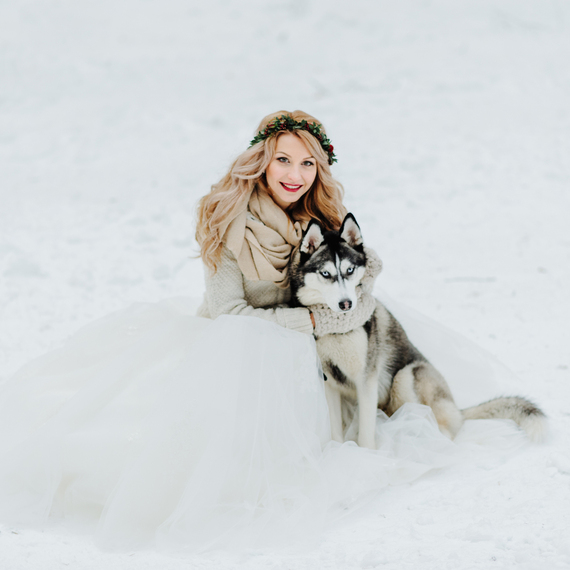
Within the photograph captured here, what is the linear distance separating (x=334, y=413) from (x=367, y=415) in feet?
0.73

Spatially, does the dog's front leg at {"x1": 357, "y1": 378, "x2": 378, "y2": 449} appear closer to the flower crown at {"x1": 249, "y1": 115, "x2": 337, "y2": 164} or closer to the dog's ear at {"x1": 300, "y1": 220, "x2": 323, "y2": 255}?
the dog's ear at {"x1": 300, "y1": 220, "x2": 323, "y2": 255}

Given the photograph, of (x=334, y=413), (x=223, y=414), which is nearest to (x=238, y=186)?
(x=223, y=414)

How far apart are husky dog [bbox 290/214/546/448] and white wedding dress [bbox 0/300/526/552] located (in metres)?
0.17

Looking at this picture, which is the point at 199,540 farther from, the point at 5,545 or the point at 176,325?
the point at 176,325

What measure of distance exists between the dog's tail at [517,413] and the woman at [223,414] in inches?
18.0

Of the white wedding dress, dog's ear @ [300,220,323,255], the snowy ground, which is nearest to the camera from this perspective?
the white wedding dress

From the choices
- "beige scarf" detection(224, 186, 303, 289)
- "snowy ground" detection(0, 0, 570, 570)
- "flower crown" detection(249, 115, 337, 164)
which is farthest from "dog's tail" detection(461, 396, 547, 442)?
"flower crown" detection(249, 115, 337, 164)

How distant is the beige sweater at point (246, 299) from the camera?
2865 millimetres

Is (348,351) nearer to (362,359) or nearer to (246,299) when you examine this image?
(362,359)

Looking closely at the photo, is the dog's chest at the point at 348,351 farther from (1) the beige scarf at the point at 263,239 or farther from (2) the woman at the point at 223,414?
(1) the beige scarf at the point at 263,239

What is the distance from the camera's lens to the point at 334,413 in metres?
3.09

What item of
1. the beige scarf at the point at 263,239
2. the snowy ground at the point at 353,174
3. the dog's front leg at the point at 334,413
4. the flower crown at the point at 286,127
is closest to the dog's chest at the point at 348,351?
the dog's front leg at the point at 334,413

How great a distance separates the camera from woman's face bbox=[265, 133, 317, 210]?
2979 millimetres

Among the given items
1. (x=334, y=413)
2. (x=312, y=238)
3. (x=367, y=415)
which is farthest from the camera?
(x=334, y=413)
